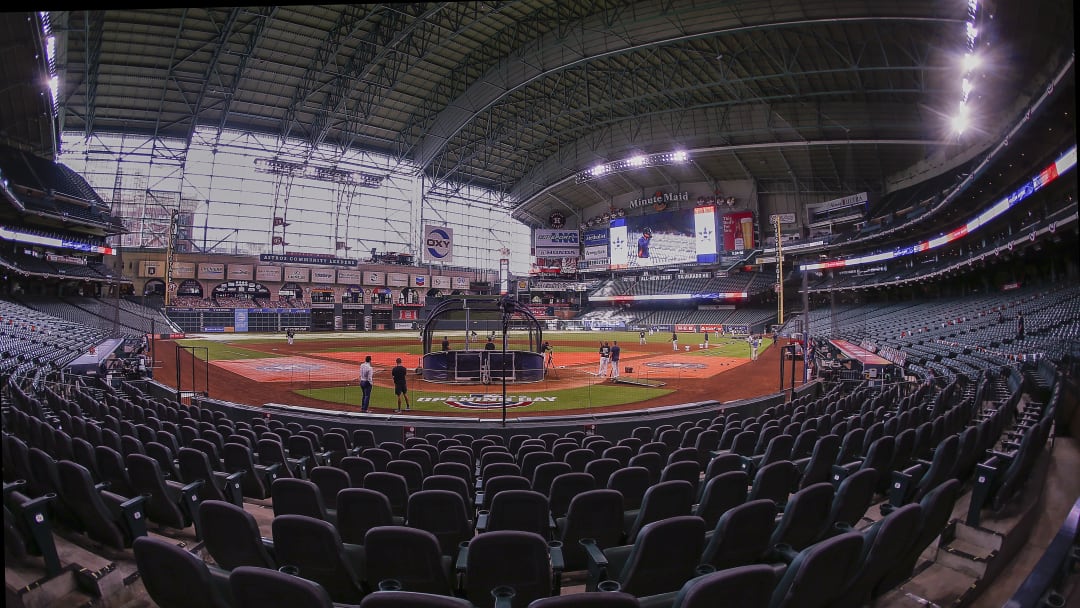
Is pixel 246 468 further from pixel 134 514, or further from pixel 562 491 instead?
pixel 562 491

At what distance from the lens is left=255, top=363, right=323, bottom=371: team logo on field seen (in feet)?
85.1

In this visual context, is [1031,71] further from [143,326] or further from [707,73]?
[143,326]

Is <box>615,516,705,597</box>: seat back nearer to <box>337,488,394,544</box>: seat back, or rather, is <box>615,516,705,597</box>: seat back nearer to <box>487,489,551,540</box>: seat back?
<box>487,489,551,540</box>: seat back

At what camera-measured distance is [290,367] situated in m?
26.9

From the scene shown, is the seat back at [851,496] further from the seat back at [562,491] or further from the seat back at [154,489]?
the seat back at [154,489]

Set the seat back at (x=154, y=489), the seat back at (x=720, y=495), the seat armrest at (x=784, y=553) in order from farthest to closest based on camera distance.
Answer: the seat back at (x=154, y=489) → the seat back at (x=720, y=495) → the seat armrest at (x=784, y=553)

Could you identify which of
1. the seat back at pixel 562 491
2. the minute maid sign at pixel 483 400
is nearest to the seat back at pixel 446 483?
the seat back at pixel 562 491

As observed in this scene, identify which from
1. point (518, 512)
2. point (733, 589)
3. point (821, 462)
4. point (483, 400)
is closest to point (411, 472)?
point (518, 512)

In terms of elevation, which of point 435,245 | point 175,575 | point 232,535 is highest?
point 435,245

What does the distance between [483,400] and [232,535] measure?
14769 mm

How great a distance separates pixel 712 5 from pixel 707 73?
15.3 meters

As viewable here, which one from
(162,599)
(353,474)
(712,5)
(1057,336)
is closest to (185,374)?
(353,474)

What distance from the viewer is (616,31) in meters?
37.6

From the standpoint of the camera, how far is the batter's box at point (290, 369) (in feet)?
74.6
